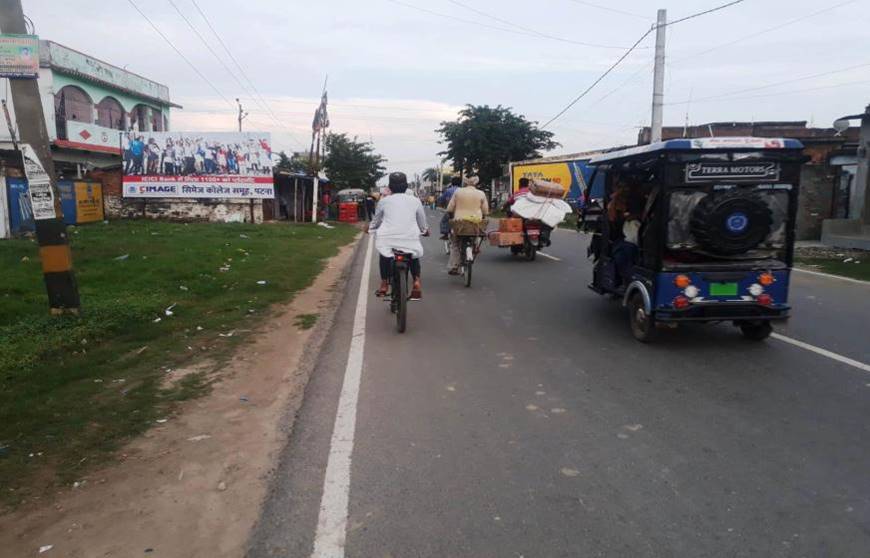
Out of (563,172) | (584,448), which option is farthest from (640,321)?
(563,172)

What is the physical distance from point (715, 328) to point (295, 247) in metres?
12.9

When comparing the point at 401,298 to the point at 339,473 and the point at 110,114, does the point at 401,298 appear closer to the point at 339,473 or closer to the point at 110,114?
the point at 339,473

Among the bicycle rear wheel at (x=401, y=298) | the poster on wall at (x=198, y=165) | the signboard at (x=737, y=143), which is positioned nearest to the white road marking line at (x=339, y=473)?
the bicycle rear wheel at (x=401, y=298)

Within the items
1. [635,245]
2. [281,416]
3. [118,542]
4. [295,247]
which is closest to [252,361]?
[281,416]

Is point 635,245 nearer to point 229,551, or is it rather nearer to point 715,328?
point 715,328

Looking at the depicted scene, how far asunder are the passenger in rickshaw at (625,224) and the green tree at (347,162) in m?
43.4

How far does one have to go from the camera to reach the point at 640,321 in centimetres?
721

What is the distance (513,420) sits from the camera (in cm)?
484

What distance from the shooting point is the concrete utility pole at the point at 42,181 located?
739 cm

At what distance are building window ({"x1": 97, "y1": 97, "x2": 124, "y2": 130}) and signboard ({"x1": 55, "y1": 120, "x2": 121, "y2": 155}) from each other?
763 millimetres

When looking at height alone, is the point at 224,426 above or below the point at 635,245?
below

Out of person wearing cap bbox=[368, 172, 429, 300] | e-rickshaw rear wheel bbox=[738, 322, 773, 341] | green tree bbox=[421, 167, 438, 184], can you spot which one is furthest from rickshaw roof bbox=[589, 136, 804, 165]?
green tree bbox=[421, 167, 438, 184]

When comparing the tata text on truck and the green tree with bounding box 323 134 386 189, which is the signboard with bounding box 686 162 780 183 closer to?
the tata text on truck

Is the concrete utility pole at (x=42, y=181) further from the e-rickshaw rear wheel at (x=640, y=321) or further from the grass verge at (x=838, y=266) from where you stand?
the grass verge at (x=838, y=266)
